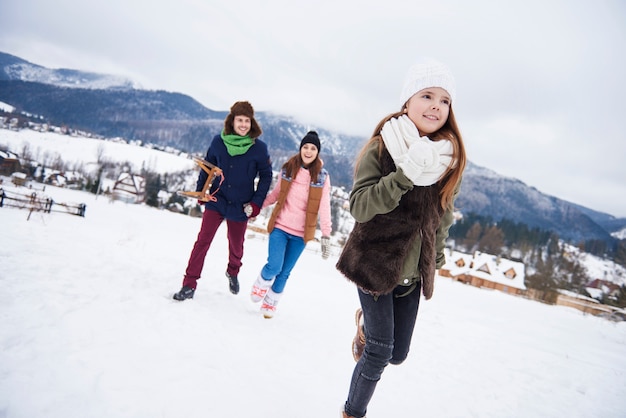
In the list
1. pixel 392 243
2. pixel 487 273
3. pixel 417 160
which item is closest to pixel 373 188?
pixel 417 160

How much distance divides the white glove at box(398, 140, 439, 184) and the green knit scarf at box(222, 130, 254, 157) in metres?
2.75

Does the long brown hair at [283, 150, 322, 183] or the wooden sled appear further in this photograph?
the long brown hair at [283, 150, 322, 183]

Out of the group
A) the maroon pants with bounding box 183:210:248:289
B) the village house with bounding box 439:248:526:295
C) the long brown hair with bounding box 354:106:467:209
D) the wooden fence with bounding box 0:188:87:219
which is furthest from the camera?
the village house with bounding box 439:248:526:295

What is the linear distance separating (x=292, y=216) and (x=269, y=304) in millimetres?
1166

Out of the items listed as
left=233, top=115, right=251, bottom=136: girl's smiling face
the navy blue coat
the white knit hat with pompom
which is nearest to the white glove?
the white knit hat with pompom

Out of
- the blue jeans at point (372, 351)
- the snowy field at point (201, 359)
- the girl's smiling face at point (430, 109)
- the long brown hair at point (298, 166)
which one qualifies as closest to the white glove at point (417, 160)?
the girl's smiling face at point (430, 109)

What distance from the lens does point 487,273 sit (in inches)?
1801

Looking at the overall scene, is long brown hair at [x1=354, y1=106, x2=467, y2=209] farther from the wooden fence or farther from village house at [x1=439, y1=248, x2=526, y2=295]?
village house at [x1=439, y1=248, x2=526, y2=295]

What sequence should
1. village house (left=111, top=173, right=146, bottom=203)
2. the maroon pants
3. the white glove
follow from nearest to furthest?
the white glove → the maroon pants → village house (left=111, top=173, right=146, bottom=203)

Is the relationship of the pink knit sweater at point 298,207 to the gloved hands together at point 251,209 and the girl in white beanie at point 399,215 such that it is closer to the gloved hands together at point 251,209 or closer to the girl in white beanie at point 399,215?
the gloved hands together at point 251,209

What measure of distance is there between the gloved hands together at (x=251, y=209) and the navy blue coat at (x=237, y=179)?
40 millimetres

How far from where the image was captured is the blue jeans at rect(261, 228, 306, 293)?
157 inches

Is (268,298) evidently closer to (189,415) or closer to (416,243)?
(189,415)

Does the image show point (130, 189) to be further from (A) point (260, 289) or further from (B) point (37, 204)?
(A) point (260, 289)
